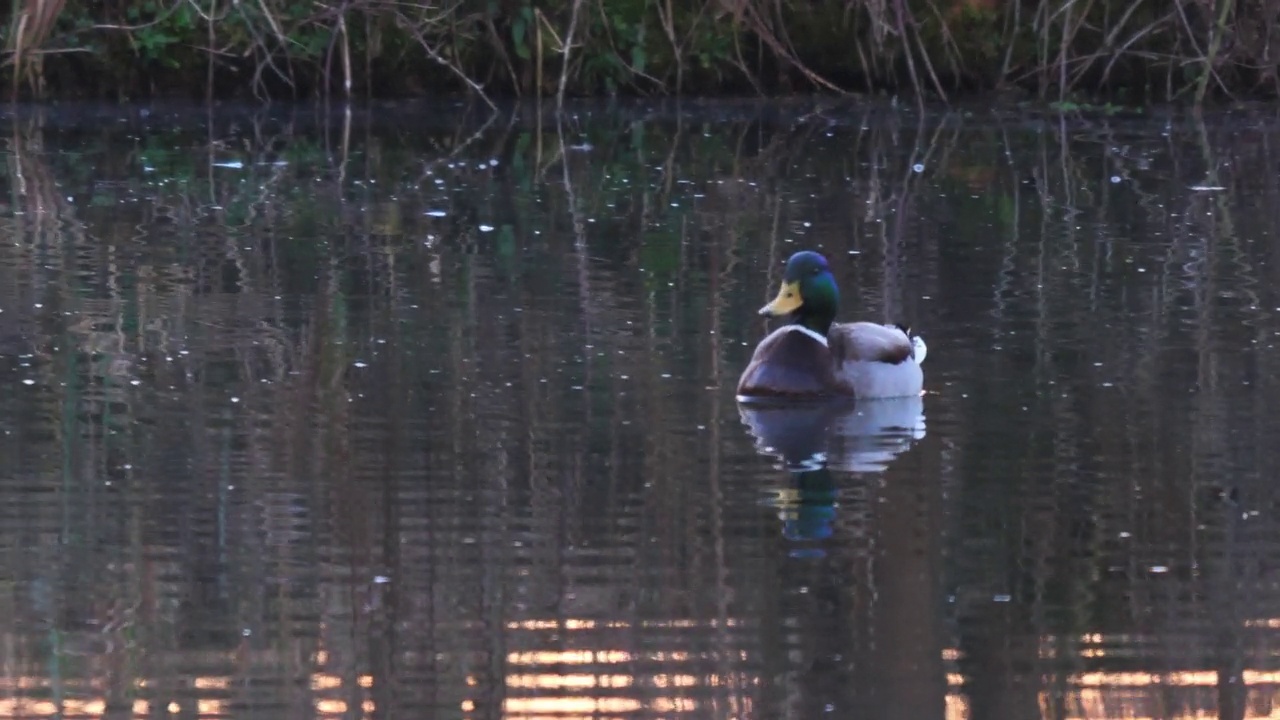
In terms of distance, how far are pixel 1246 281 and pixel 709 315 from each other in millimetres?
2738

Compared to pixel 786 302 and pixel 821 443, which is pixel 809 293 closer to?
pixel 786 302

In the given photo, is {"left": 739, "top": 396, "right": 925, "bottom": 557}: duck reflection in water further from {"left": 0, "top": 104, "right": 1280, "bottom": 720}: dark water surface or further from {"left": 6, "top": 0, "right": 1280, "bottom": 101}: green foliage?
{"left": 6, "top": 0, "right": 1280, "bottom": 101}: green foliage

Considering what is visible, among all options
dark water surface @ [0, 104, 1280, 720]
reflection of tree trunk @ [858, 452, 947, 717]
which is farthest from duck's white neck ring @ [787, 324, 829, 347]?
reflection of tree trunk @ [858, 452, 947, 717]

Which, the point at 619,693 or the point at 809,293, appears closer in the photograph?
the point at 619,693

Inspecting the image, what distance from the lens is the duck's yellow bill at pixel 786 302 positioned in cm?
970

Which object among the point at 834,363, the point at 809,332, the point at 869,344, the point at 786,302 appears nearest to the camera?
the point at 869,344

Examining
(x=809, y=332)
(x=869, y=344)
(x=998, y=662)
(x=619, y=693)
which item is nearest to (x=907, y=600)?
(x=998, y=662)

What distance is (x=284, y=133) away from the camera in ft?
62.4

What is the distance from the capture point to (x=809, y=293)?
9773 mm

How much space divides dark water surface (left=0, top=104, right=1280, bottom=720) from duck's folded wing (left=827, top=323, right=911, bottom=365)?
18cm

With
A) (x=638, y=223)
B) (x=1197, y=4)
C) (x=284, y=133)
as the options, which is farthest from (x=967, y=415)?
(x=1197, y=4)

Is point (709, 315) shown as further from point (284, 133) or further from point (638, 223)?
point (284, 133)

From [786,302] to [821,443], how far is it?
1.28 meters

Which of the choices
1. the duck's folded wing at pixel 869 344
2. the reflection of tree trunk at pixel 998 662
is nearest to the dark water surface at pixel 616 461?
the reflection of tree trunk at pixel 998 662
